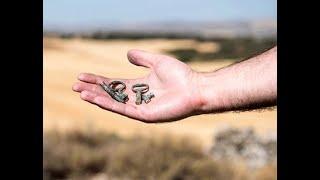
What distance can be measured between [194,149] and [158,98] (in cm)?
640

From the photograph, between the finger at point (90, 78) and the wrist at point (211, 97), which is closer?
the wrist at point (211, 97)

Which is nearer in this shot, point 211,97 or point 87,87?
point 211,97

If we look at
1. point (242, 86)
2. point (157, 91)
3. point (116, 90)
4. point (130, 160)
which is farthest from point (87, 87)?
point (130, 160)

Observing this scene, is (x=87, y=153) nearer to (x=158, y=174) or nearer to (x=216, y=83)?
→ (x=158, y=174)

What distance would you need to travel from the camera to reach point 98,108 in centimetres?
1542

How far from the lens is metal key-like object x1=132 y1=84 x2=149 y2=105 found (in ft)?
14.4

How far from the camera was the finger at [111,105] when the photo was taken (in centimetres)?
435

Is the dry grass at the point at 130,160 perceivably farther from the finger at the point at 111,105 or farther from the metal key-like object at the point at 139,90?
the finger at the point at 111,105

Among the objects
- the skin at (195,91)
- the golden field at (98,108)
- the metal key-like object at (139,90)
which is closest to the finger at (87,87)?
the skin at (195,91)

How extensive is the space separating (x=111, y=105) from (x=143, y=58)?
47 cm

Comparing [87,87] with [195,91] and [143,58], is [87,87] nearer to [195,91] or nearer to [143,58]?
[143,58]

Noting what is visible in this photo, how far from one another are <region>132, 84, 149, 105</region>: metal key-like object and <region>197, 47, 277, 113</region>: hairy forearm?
0.38 meters

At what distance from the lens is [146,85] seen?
4.62 metres

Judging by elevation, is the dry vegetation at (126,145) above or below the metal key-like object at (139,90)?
below
